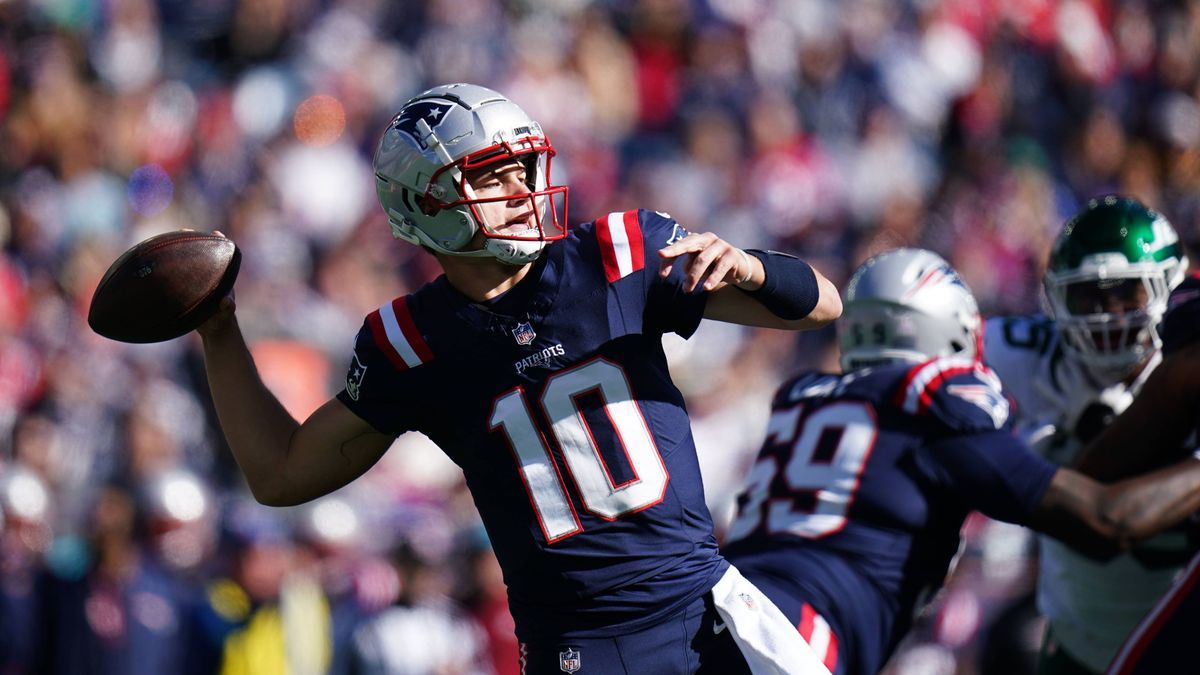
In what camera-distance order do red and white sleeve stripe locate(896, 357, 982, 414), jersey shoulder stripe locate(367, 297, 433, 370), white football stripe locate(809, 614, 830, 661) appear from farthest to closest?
1. red and white sleeve stripe locate(896, 357, 982, 414)
2. white football stripe locate(809, 614, 830, 661)
3. jersey shoulder stripe locate(367, 297, 433, 370)

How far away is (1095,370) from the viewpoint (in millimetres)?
4184

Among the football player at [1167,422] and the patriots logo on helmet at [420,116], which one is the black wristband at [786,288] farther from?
the football player at [1167,422]

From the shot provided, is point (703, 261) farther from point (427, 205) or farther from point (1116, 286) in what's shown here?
point (1116, 286)

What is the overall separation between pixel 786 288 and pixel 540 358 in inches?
21.0

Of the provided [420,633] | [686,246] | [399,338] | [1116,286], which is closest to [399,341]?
[399,338]

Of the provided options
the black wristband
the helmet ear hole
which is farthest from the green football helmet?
the helmet ear hole

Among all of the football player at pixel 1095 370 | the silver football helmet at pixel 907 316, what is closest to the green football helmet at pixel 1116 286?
the football player at pixel 1095 370

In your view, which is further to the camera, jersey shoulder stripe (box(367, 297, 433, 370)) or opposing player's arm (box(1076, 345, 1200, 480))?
opposing player's arm (box(1076, 345, 1200, 480))

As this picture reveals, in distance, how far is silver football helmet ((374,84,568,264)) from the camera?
312 cm

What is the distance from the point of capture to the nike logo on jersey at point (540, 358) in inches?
121

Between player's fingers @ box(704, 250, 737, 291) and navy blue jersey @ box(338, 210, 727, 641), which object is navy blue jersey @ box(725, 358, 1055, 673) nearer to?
navy blue jersey @ box(338, 210, 727, 641)

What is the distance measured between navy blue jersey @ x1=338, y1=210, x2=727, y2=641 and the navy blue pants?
0.03 metres

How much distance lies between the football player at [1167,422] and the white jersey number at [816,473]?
57 cm

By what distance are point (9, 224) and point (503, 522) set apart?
610 cm
